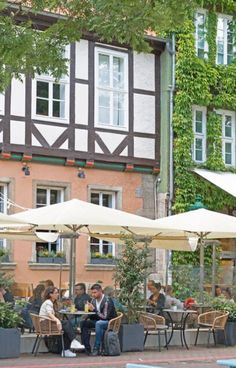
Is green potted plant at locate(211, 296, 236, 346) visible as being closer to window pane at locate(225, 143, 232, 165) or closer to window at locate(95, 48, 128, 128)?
window at locate(95, 48, 128, 128)

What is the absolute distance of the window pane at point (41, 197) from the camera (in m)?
26.8

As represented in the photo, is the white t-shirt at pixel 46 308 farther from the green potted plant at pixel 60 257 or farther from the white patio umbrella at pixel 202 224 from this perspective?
the green potted plant at pixel 60 257

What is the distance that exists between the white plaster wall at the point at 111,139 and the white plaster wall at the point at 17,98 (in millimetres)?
2735

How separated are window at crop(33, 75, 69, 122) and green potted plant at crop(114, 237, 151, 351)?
346 inches

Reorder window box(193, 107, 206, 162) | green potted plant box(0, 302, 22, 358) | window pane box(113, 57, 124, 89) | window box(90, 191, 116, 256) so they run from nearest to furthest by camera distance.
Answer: green potted plant box(0, 302, 22, 358)
window box(90, 191, 116, 256)
window pane box(113, 57, 124, 89)
window box(193, 107, 206, 162)

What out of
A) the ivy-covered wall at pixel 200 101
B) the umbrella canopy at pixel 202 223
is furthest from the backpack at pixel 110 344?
the ivy-covered wall at pixel 200 101

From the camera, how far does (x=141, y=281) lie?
1880 centimetres

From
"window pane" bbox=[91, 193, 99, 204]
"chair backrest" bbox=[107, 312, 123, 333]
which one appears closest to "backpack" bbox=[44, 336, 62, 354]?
"chair backrest" bbox=[107, 312, 123, 333]

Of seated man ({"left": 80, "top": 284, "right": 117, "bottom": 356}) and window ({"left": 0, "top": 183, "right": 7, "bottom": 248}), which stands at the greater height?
window ({"left": 0, "top": 183, "right": 7, "bottom": 248})

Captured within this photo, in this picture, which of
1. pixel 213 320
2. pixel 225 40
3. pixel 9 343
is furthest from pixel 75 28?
pixel 225 40

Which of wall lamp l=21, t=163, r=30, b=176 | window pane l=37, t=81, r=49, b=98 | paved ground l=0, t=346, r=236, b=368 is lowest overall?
paved ground l=0, t=346, r=236, b=368

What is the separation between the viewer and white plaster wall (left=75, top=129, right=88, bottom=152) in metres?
27.4

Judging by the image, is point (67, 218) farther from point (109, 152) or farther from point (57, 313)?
point (109, 152)

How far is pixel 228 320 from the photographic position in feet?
67.3
